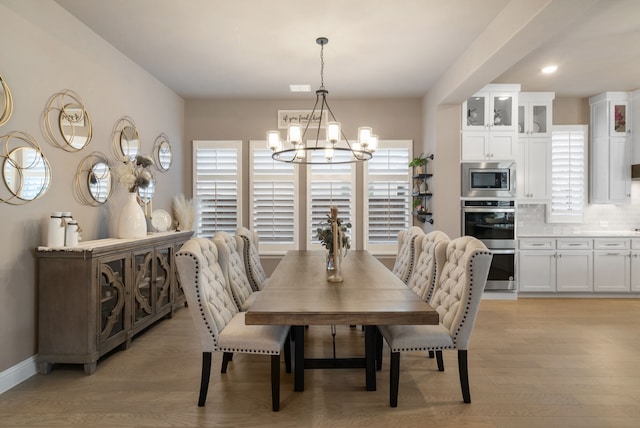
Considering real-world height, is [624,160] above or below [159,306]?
above

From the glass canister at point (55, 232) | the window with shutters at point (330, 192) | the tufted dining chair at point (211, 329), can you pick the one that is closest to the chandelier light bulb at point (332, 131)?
the tufted dining chair at point (211, 329)

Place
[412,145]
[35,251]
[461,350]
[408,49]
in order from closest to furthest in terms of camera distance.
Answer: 1. [461,350]
2. [35,251]
3. [408,49]
4. [412,145]

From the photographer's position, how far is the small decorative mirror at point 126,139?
3812mm

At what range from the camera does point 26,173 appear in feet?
8.75

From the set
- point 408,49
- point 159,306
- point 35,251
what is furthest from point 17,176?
point 408,49

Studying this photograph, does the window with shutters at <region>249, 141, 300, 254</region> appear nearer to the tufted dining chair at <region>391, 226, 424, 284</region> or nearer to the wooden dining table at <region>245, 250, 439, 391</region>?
the tufted dining chair at <region>391, 226, 424, 284</region>

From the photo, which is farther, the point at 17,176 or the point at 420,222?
the point at 420,222

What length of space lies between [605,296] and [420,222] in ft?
8.74

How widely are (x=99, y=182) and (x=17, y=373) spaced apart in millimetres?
1661

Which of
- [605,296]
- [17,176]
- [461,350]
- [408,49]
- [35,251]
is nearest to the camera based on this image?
[461,350]

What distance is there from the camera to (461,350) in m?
2.38

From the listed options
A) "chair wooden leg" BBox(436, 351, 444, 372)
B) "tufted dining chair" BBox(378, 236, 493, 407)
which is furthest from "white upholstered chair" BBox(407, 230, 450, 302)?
"chair wooden leg" BBox(436, 351, 444, 372)

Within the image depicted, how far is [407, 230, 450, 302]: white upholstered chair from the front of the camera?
2764 millimetres

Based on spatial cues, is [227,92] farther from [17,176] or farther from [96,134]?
[17,176]
